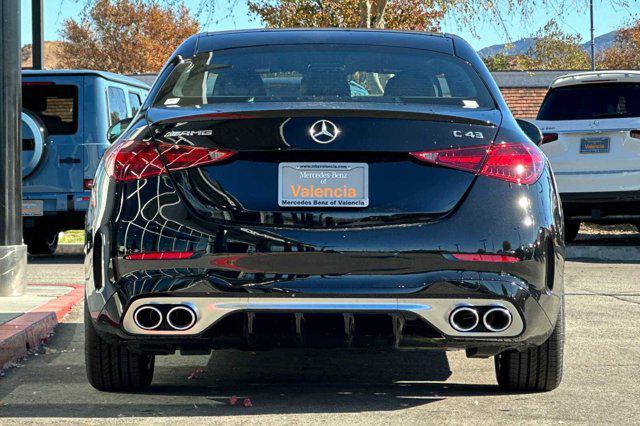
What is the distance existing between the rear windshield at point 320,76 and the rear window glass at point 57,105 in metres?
8.11

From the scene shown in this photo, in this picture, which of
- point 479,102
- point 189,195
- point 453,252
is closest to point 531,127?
point 479,102

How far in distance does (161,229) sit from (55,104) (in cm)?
918

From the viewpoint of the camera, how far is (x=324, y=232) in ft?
15.6

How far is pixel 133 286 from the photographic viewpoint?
4.83 metres

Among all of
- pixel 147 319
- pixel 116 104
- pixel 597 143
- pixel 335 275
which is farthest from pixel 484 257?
pixel 116 104

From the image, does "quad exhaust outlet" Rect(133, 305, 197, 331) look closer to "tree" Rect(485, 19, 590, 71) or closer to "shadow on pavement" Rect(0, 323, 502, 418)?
"shadow on pavement" Rect(0, 323, 502, 418)

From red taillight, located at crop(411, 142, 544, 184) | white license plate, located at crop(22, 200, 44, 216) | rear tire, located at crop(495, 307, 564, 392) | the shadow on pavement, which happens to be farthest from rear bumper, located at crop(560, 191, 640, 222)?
red taillight, located at crop(411, 142, 544, 184)

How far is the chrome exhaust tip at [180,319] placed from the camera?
15.8ft

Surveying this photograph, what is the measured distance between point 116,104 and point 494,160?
31.8 ft

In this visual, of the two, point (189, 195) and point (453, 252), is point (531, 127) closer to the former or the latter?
point (453, 252)

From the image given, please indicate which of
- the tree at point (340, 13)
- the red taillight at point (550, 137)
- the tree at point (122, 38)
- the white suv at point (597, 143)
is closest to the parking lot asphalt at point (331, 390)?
the white suv at point (597, 143)

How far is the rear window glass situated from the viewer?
13602 millimetres

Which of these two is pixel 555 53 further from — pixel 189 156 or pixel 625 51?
pixel 189 156

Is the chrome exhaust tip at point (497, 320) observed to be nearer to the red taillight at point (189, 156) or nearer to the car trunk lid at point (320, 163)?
the car trunk lid at point (320, 163)
